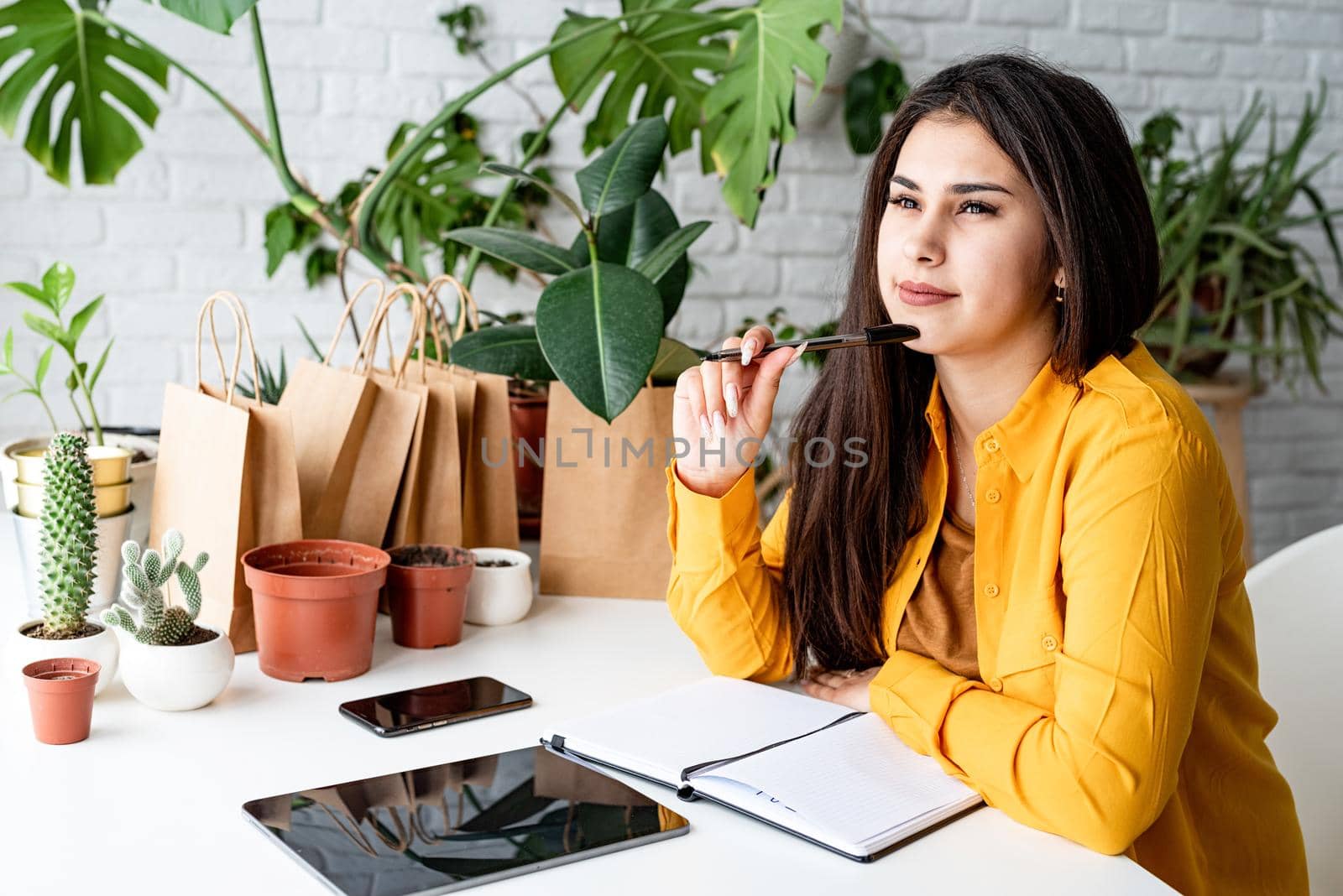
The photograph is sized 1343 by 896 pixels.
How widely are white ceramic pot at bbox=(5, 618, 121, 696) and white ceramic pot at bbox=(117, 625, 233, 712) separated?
0.07 feet

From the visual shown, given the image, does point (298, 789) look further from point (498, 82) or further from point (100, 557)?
point (498, 82)

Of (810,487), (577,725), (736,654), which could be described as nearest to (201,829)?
(577,725)

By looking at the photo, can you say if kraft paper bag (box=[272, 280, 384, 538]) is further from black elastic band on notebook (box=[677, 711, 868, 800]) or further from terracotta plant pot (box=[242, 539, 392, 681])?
black elastic band on notebook (box=[677, 711, 868, 800])

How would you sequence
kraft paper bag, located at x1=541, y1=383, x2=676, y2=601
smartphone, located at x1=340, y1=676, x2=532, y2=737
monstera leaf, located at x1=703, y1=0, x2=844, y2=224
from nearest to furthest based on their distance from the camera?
smartphone, located at x1=340, y1=676, x2=532, y2=737 < kraft paper bag, located at x1=541, y1=383, x2=676, y2=601 < monstera leaf, located at x1=703, y1=0, x2=844, y2=224

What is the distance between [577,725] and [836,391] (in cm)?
48

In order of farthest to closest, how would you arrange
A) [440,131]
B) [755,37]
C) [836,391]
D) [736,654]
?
[440,131]
[755,37]
[836,391]
[736,654]

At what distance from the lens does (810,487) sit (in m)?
1.33

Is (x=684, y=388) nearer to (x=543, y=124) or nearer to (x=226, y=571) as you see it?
(x=226, y=571)

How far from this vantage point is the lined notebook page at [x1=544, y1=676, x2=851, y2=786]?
1.00 metres

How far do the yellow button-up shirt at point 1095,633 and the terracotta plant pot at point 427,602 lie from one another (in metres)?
0.23

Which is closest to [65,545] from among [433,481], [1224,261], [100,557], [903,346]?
[100,557]

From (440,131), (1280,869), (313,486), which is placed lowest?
(1280,869)

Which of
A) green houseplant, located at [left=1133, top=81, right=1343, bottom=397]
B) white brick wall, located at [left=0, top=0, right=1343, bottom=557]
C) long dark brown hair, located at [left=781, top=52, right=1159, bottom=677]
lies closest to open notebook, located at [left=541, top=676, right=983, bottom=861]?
long dark brown hair, located at [left=781, top=52, right=1159, bottom=677]

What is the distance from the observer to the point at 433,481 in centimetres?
146
